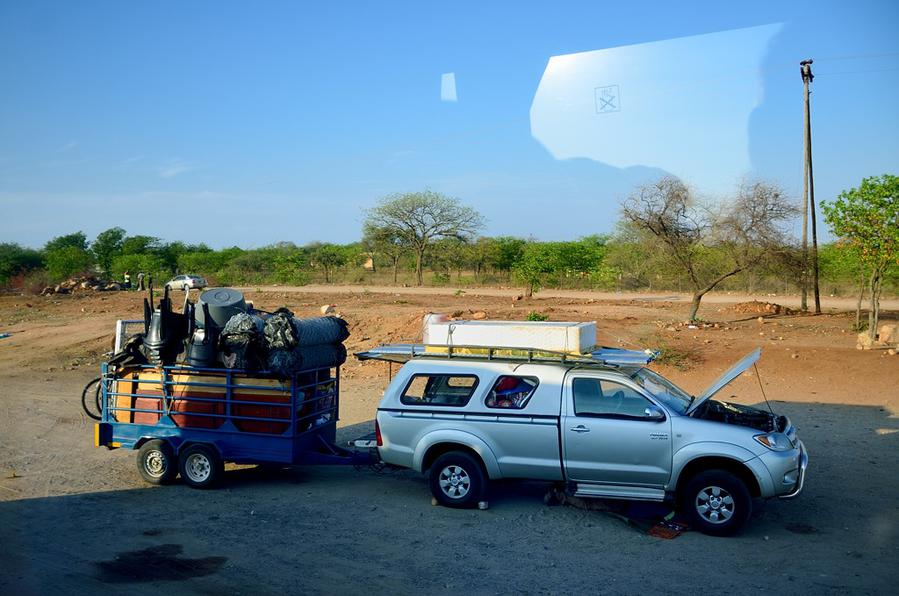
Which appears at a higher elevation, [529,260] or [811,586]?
[529,260]

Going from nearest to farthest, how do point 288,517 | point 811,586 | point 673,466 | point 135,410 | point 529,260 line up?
point 811,586 < point 673,466 < point 288,517 < point 135,410 < point 529,260

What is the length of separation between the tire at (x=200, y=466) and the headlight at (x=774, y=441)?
6149 millimetres

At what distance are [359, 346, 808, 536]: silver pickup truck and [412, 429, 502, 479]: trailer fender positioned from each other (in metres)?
0.01

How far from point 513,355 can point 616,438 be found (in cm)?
156

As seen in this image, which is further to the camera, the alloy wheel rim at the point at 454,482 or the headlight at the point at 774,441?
the alloy wheel rim at the point at 454,482

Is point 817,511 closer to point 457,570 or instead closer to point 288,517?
point 457,570

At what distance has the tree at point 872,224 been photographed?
1933cm

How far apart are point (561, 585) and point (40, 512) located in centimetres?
578

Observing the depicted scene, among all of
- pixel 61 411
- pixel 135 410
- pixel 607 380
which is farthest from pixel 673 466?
pixel 61 411

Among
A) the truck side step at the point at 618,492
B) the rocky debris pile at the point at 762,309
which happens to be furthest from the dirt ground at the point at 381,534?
the rocky debris pile at the point at 762,309

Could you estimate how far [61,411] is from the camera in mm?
14266

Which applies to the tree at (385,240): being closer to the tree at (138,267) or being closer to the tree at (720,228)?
the tree at (138,267)

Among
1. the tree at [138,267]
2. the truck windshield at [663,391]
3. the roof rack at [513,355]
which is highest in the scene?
the tree at [138,267]

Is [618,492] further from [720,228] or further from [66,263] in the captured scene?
[66,263]
